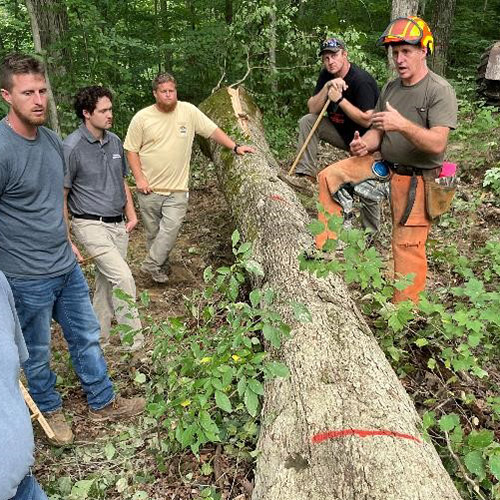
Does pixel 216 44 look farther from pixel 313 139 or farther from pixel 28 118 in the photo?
pixel 28 118

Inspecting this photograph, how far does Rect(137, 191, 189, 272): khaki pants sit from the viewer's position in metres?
5.46

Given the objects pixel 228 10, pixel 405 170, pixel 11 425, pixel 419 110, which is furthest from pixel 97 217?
pixel 228 10

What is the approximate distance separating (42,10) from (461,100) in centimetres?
674

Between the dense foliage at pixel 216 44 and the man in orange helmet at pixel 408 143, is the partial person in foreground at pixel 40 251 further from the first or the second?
the dense foliage at pixel 216 44

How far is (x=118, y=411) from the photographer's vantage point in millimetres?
3660

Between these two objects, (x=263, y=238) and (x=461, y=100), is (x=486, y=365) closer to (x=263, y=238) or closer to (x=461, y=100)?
(x=263, y=238)

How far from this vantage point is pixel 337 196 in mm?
4531

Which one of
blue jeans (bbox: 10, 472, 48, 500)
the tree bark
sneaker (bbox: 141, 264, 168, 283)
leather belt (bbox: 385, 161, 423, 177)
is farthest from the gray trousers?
blue jeans (bbox: 10, 472, 48, 500)

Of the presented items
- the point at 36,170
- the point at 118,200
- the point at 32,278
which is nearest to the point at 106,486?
the point at 32,278

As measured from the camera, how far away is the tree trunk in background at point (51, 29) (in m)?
7.09

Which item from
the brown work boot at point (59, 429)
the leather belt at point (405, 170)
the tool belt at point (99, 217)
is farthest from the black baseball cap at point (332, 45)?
the brown work boot at point (59, 429)

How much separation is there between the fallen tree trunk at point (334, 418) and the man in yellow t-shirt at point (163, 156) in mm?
1778

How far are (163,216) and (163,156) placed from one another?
65 centimetres

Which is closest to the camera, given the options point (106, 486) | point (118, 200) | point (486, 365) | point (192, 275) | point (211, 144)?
point (106, 486)
